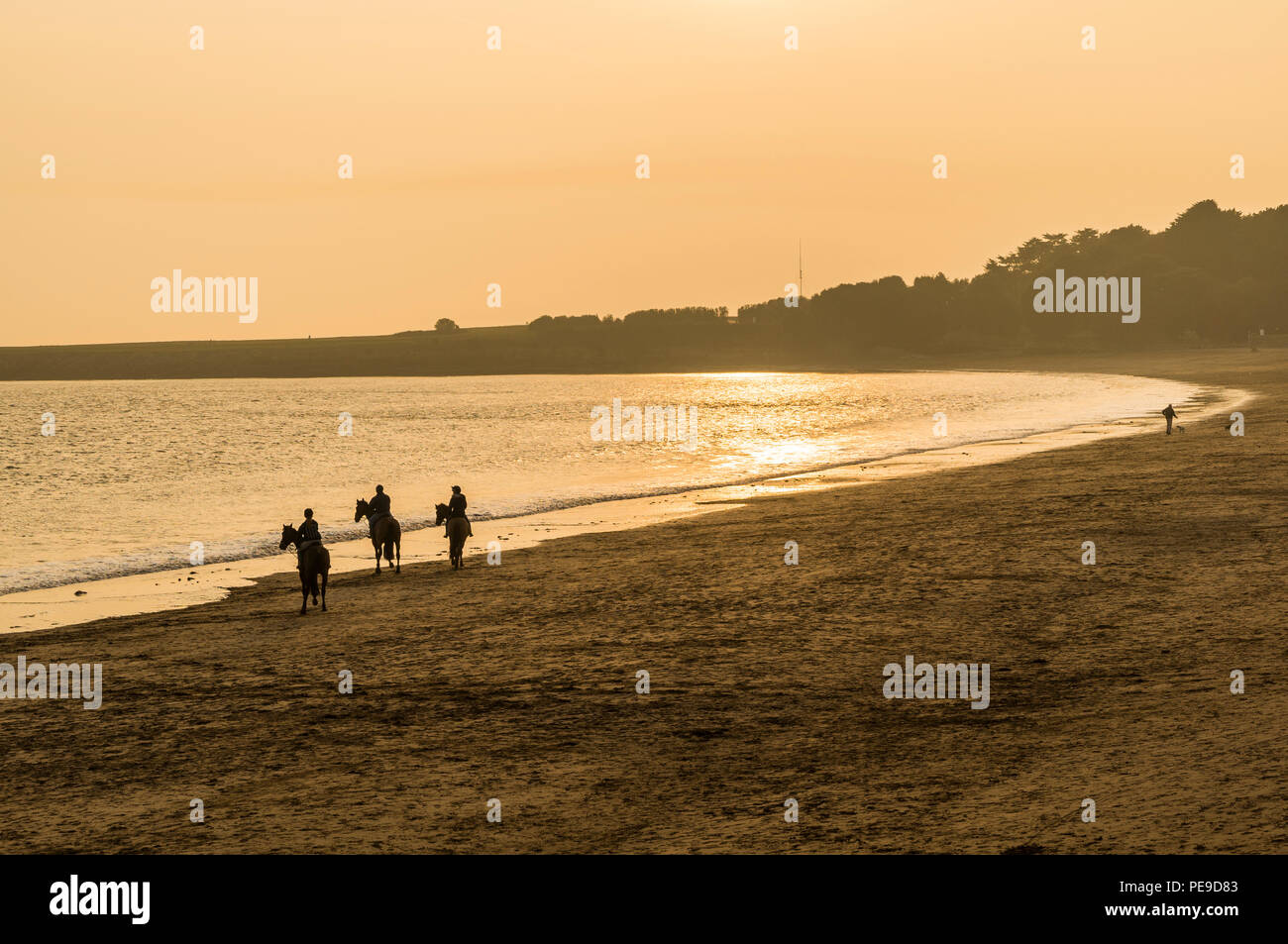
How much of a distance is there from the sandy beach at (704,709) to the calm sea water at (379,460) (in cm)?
1308

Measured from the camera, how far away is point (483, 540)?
31703 mm

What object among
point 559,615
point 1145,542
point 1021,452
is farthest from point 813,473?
point 559,615

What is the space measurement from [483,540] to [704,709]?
19083 millimetres

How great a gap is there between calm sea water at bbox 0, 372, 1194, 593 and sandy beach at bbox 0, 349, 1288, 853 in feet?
42.9

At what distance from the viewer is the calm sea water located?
3669 cm

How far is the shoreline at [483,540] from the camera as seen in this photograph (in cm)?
2300
